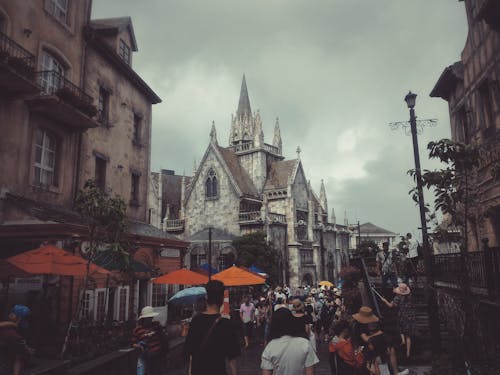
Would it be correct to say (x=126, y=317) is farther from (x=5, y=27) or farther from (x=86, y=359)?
(x=5, y=27)

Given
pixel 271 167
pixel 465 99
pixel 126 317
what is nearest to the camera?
pixel 465 99

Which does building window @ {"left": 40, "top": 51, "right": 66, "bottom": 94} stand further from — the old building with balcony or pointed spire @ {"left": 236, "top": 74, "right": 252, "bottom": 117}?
pointed spire @ {"left": 236, "top": 74, "right": 252, "bottom": 117}

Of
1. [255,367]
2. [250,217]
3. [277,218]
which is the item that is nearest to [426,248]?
[255,367]

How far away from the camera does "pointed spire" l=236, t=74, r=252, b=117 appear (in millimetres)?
57166

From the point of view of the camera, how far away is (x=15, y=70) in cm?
1160

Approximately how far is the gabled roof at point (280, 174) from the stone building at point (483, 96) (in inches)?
1213

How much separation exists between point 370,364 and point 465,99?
13393mm

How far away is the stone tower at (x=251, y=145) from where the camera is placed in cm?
4862

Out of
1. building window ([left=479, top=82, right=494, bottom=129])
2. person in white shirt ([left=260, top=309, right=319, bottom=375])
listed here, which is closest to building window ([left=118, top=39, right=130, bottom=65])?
building window ([left=479, top=82, right=494, bottom=129])

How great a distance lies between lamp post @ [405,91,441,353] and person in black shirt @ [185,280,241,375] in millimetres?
6958

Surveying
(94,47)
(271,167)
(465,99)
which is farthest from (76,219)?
(271,167)

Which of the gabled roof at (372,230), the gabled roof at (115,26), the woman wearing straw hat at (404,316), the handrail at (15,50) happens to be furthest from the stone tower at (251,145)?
the gabled roof at (372,230)

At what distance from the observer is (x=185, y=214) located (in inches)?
1817

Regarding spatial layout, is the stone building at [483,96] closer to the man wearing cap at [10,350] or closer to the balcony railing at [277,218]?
the man wearing cap at [10,350]
